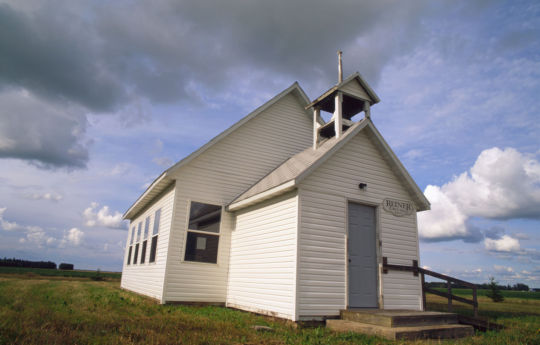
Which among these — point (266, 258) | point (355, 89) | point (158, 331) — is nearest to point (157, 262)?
point (266, 258)

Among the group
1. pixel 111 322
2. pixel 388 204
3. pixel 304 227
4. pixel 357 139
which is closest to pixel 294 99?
pixel 357 139

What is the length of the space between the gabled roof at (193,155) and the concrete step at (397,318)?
22.1 feet

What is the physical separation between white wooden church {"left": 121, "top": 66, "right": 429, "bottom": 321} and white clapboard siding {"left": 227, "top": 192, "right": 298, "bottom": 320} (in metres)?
0.03

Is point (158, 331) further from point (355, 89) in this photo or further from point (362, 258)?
point (355, 89)

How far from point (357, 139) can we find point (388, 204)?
2.13 meters

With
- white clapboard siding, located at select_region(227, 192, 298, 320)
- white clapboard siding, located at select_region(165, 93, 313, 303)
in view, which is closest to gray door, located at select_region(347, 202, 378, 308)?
white clapboard siding, located at select_region(227, 192, 298, 320)

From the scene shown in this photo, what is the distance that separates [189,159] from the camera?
473 inches

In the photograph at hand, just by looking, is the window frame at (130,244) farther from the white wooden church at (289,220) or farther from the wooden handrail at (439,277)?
the wooden handrail at (439,277)

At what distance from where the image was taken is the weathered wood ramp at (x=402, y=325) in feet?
23.0

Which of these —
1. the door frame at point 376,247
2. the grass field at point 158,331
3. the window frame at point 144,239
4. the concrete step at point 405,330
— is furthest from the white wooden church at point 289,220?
the grass field at point 158,331

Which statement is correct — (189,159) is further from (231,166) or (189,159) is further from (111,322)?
(111,322)

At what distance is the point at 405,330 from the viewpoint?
697 cm

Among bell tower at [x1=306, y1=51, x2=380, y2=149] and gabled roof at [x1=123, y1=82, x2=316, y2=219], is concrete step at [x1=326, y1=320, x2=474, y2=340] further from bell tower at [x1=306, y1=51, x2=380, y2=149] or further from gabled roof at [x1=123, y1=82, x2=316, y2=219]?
gabled roof at [x1=123, y1=82, x2=316, y2=219]

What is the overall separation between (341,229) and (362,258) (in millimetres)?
1076
